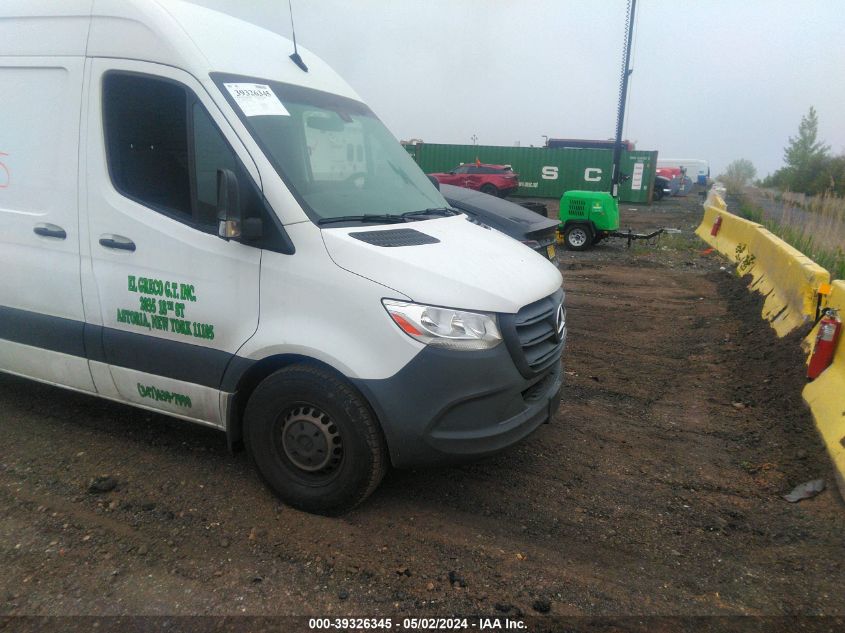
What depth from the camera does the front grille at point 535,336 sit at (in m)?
3.05

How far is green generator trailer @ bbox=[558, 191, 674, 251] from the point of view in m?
13.5

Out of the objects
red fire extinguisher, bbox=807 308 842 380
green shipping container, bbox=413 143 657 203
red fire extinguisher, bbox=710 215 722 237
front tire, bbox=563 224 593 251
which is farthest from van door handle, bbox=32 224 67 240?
green shipping container, bbox=413 143 657 203

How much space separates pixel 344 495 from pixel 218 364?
98 centimetres

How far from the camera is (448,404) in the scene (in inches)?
116

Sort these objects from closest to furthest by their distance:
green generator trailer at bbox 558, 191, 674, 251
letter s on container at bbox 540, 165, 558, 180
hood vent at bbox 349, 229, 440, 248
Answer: hood vent at bbox 349, 229, 440, 248
green generator trailer at bbox 558, 191, 674, 251
letter s on container at bbox 540, 165, 558, 180

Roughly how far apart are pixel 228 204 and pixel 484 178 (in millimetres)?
26554

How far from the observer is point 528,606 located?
2660mm

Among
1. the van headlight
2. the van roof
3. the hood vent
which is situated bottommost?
the van headlight

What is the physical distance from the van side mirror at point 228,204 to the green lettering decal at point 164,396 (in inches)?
40.5

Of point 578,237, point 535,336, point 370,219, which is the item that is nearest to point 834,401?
point 535,336

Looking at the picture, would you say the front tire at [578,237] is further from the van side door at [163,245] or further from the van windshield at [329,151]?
the van side door at [163,245]

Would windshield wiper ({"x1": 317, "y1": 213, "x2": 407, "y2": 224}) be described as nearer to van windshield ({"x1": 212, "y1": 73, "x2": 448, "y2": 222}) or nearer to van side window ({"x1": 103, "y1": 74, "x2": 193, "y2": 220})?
van windshield ({"x1": 212, "y1": 73, "x2": 448, "y2": 222})

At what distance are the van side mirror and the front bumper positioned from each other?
0.99m

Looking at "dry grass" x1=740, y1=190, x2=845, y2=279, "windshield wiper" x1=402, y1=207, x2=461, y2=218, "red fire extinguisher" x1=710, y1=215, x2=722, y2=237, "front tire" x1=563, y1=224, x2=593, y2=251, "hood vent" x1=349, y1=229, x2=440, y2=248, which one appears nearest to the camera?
"hood vent" x1=349, y1=229, x2=440, y2=248
